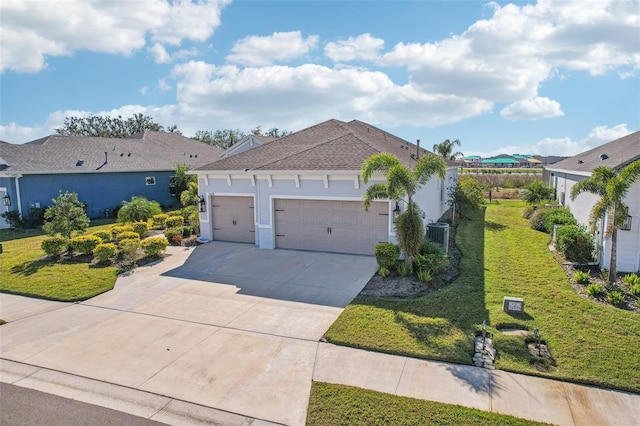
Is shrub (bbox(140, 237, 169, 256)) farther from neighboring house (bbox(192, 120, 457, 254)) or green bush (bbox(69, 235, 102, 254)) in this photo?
neighboring house (bbox(192, 120, 457, 254))

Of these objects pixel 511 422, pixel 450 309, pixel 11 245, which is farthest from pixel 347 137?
pixel 11 245

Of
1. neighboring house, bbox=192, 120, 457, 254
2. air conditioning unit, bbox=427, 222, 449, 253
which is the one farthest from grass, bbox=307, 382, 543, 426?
air conditioning unit, bbox=427, 222, 449, 253

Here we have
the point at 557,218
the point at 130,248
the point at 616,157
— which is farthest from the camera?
the point at 557,218

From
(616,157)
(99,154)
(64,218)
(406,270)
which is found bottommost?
(406,270)

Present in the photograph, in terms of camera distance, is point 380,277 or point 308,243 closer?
point 380,277

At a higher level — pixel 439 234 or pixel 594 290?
pixel 439 234

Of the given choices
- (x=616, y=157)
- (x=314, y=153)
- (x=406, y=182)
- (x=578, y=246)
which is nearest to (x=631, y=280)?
(x=578, y=246)

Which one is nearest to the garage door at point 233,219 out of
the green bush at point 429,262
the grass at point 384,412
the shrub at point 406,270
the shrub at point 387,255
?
the shrub at point 387,255

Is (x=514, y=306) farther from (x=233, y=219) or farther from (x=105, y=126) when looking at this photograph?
(x=105, y=126)

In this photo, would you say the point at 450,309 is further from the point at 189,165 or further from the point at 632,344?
the point at 189,165
